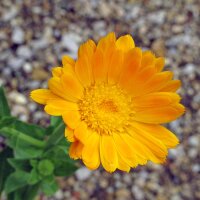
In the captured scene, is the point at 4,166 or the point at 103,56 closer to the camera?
the point at 103,56

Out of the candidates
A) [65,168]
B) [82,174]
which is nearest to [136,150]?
[65,168]

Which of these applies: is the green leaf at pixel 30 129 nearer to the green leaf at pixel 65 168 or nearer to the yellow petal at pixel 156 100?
the green leaf at pixel 65 168

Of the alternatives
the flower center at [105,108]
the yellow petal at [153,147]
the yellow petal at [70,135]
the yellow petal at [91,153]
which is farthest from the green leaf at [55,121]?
the yellow petal at [70,135]

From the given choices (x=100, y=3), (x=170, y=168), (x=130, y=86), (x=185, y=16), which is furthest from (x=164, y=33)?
(x=130, y=86)

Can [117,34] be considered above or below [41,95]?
below

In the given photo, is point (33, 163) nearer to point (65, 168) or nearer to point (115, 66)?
point (65, 168)

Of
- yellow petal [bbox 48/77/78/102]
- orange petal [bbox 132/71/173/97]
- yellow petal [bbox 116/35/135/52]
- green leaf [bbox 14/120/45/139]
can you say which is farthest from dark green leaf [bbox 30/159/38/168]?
yellow petal [bbox 116/35/135/52]
